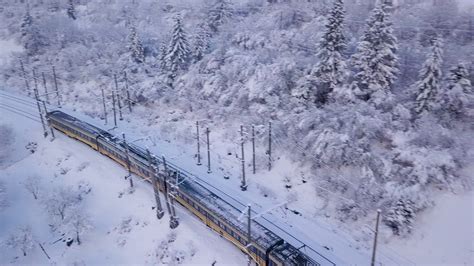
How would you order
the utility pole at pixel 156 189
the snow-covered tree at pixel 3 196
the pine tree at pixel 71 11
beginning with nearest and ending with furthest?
1. the utility pole at pixel 156 189
2. the snow-covered tree at pixel 3 196
3. the pine tree at pixel 71 11

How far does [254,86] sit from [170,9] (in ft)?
→ 109

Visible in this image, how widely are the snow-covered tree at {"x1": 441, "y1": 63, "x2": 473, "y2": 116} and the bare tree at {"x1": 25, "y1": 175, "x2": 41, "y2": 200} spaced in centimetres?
3524

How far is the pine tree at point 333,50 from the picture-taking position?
101 ft

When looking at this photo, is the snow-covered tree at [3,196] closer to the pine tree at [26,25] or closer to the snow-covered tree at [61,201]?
the snow-covered tree at [61,201]

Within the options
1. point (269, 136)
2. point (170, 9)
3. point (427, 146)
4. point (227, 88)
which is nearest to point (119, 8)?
point (170, 9)

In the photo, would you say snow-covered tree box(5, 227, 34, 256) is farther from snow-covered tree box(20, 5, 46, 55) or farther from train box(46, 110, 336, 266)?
snow-covered tree box(20, 5, 46, 55)

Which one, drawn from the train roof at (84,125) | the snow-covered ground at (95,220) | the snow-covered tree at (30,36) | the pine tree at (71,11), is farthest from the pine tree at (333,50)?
the pine tree at (71,11)

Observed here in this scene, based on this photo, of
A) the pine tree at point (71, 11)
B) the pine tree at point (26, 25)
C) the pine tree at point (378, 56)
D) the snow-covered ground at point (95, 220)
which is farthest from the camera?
the pine tree at point (71, 11)

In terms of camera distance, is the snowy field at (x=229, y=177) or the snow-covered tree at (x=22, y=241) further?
the snow-covered tree at (x=22, y=241)

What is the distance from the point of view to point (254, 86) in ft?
126

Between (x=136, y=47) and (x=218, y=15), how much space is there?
39.7ft

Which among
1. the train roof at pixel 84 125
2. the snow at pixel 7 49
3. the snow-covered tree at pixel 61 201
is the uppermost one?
the snow at pixel 7 49

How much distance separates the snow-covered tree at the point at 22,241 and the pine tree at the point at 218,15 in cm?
3379

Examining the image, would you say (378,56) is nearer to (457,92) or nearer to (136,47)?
(457,92)
